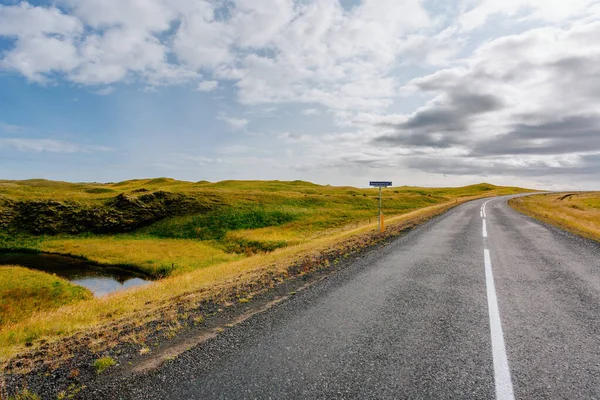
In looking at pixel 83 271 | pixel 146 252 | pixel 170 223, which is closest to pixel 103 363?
pixel 83 271

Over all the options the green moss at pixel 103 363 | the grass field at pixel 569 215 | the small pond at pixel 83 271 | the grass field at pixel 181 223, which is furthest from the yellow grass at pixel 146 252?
the grass field at pixel 569 215

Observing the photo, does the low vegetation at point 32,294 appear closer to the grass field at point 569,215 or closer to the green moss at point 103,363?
the green moss at point 103,363

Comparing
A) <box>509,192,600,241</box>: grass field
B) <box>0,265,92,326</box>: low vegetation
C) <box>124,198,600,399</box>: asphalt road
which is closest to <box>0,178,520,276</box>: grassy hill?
<box>0,265,92,326</box>: low vegetation

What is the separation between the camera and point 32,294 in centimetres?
2136

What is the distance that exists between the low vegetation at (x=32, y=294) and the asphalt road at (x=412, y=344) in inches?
731

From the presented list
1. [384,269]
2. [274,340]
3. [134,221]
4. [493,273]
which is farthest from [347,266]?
[134,221]

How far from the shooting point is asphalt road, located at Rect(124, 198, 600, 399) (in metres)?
4.42

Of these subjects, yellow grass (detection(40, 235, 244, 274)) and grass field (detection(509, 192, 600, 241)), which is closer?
grass field (detection(509, 192, 600, 241))

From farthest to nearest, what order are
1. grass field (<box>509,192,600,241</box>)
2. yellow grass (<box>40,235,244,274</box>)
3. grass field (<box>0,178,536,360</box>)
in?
1. grass field (<box>0,178,536,360</box>)
2. yellow grass (<box>40,235,244,274</box>)
3. grass field (<box>509,192,600,241</box>)

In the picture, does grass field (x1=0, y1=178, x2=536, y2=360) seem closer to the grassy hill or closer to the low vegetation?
the grassy hill

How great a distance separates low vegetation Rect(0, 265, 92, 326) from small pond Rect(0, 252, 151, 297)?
172 centimetres

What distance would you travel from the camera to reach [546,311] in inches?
283

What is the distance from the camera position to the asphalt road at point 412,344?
442 centimetres

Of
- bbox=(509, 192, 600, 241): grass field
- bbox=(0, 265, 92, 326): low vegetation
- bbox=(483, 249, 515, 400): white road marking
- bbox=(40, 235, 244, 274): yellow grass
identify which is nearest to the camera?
bbox=(483, 249, 515, 400): white road marking
